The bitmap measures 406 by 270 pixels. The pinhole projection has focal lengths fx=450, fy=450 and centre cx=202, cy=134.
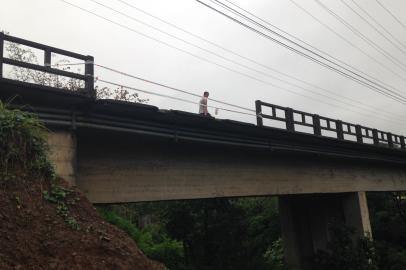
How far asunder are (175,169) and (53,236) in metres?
7.44

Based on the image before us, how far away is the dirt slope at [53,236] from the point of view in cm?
494

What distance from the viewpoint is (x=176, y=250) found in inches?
1007

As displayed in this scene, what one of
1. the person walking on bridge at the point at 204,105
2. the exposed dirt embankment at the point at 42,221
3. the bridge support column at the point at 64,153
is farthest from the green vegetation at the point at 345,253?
the exposed dirt embankment at the point at 42,221

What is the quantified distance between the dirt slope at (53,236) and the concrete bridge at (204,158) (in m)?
3.02

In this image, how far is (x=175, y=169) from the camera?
12789 millimetres

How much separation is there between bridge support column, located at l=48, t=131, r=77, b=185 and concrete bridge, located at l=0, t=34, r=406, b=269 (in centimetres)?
2

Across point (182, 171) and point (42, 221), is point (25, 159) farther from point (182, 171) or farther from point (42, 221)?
point (182, 171)

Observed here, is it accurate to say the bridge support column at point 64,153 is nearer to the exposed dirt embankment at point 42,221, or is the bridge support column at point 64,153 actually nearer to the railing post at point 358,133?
the exposed dirt embankment at point 42,221

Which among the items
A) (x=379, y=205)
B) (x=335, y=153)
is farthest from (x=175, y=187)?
(x=379, y=205)

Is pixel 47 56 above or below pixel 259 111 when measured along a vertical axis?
below

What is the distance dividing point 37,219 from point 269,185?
1202cm

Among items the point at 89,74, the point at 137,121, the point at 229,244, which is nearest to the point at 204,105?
the point at 137,121

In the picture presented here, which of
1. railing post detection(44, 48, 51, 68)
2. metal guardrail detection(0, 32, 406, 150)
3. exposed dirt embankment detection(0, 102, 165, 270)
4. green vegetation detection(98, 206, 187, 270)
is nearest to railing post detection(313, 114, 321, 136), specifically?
metal guardrail detection(0, 32, 406, 150)

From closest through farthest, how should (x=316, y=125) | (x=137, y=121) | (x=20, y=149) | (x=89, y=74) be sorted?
(x=20, y=149)
(x=89, y=74)
(x=137, y=121)
(x=316, y=125)
